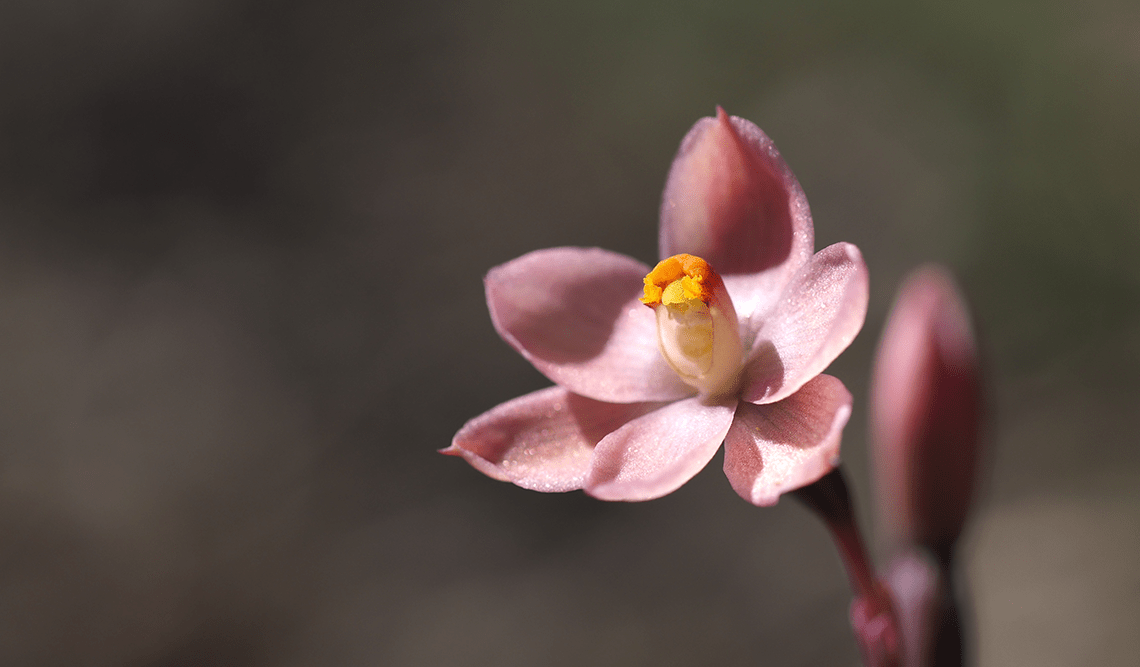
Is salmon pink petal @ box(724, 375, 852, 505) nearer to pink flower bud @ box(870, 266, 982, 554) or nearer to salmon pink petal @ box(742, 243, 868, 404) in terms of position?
salmon pink petal @ box(742, 243, 868, 404)

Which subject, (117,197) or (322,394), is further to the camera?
(117,197)

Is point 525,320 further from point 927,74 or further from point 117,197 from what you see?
point 117,197

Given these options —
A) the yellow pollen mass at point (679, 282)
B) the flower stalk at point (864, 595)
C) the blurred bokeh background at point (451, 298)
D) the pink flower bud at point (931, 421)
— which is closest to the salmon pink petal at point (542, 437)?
the yellow pollen mass at point (679, 282)

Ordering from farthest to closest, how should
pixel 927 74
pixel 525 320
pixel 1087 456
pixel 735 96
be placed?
1. pixel 735 96
2. pixel 927 74
3. pixel 1087 456
4. pixel 525 320

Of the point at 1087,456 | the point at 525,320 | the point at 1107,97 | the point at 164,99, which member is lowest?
the point at 1087,456

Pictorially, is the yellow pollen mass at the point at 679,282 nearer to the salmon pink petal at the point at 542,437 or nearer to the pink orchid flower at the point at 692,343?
the pink orchid flower at the point at 692,343

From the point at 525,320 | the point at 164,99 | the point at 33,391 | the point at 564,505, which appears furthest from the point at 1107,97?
the point at 33,391

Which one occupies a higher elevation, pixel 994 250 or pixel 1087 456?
pixel 994 250

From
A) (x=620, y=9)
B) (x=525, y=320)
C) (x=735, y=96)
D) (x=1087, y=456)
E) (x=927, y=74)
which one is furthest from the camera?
(x=620, y=9)
